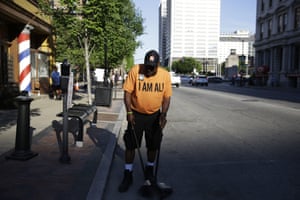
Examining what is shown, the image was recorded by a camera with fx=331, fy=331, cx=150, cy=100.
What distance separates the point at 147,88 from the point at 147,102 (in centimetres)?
19

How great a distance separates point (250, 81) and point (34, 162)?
171ft

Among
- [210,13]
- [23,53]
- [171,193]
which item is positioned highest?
[210,13]

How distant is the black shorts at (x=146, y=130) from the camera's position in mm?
4617

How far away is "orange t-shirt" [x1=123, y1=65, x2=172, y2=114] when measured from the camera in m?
4.50

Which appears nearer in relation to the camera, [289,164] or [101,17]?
[289,164]

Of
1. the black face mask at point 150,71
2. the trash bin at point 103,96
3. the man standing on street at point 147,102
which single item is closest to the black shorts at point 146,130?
the man standing on street at point 147,102

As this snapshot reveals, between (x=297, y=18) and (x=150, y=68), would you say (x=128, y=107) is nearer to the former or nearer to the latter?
(x=150, y=68)

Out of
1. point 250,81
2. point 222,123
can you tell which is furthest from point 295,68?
point 222,123

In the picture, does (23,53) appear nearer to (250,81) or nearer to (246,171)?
(246,171)

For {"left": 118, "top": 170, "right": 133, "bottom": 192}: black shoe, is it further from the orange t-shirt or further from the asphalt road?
the orange t-shirt

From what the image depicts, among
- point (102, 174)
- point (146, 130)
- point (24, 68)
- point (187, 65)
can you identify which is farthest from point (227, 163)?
point (187, 65)

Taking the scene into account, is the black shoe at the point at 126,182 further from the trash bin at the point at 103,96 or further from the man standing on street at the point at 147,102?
the trash bin at the point at 103,96

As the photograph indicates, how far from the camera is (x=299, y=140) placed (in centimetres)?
791

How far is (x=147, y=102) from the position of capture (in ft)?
14.9
